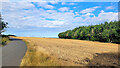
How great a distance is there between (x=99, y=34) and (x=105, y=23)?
5.02 meters

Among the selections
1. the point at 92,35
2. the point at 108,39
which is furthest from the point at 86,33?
the point at 108,39

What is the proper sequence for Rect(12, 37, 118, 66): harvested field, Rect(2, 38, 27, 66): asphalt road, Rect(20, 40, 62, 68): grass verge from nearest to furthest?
Rect(20, 40, 62, 68): grass verge < Rect(2, 38, 27, 66): asphalt road < Rect(12, 37, 118, 66): harvested field

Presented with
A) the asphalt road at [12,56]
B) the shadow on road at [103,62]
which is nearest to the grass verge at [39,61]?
the asphalt road at [12,56]

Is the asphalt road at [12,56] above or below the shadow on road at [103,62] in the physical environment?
above

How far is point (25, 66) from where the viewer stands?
608cm

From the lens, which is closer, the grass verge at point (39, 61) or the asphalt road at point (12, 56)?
the grass verge at point (39, 61)

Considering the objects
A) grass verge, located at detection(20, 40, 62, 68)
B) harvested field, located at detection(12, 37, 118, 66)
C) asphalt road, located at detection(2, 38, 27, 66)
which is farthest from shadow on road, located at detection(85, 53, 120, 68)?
asphalt road, located at detection(2, 38, 27, 66)

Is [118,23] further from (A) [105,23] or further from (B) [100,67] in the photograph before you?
(B) [100,67]

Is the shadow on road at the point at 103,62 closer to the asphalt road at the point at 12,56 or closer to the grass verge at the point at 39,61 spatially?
the grass verge at the point at 39,61

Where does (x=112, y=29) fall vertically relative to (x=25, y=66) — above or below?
above

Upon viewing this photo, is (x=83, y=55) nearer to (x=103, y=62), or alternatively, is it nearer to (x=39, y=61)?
(x=103, y=62)

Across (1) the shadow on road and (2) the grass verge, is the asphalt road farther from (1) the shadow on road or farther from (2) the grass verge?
(1) the shadow on road

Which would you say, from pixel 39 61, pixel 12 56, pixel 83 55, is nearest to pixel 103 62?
pixel 83 55

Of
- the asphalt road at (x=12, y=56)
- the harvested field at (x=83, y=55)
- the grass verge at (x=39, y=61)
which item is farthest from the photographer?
the harvested field at (x=83, y=55)
